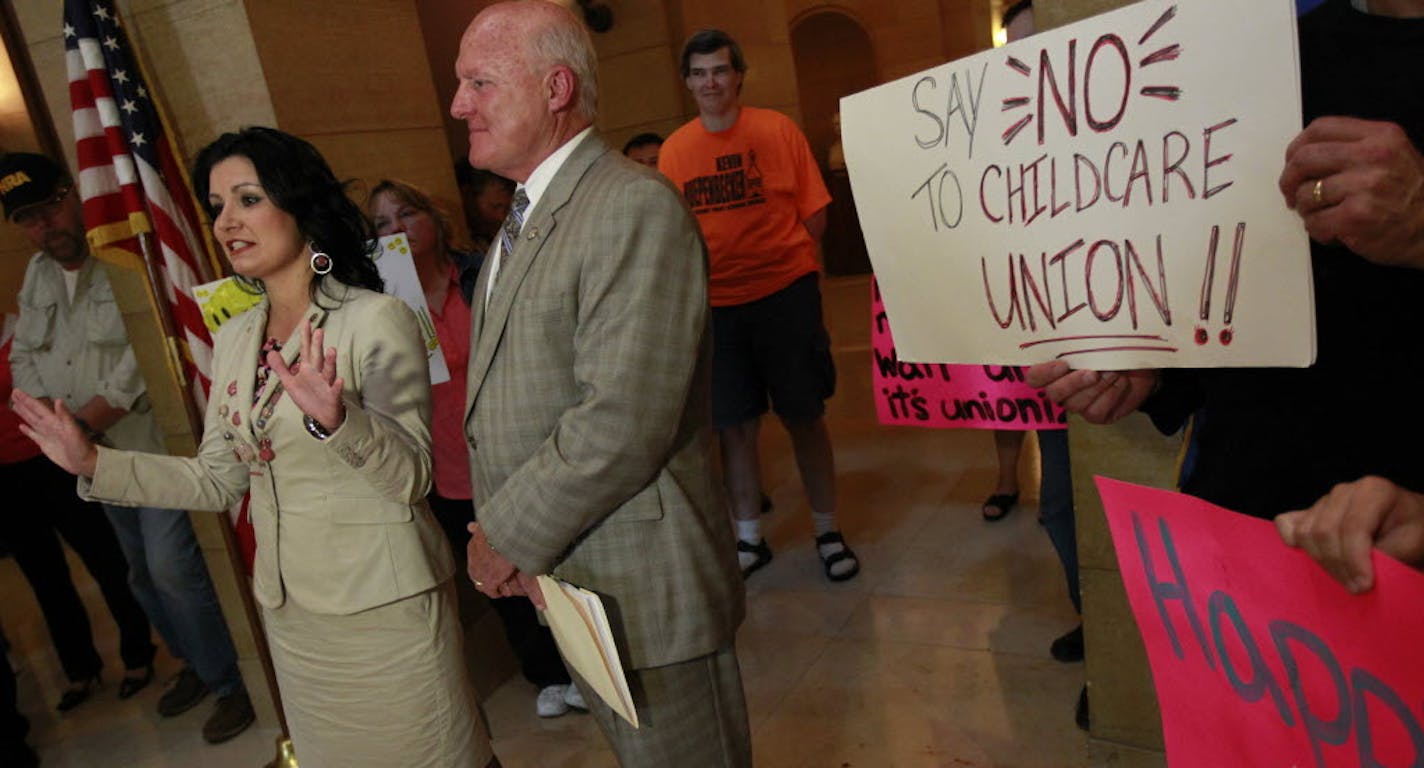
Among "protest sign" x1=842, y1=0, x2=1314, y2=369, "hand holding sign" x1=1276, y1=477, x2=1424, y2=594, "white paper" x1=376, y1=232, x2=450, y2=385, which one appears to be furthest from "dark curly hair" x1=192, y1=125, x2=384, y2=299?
"hand holding sign" x1=1276, y1=477, x2=1424, y2=594

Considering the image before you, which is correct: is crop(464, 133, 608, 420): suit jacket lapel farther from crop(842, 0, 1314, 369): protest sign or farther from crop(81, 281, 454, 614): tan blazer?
crop(842, 0, 1314, 369): protest sign

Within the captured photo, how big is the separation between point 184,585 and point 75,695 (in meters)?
1.10

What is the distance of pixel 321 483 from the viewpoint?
6.11 ft

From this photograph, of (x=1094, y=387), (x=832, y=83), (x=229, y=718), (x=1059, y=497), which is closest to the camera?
(x=1094, y=387)

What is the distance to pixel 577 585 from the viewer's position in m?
1.66

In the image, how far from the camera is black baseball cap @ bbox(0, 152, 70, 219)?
144 inches

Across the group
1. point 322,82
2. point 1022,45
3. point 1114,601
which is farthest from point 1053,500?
point 322,82

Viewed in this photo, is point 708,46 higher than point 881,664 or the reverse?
higher

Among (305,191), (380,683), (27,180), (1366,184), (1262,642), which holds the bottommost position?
(380,683)

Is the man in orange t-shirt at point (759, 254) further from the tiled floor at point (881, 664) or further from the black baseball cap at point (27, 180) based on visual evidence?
the black baseball cap at point (27, 180)

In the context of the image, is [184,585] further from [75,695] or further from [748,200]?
[748,200]

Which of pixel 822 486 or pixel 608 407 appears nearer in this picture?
pixel 608 407

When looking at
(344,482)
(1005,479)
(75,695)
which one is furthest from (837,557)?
(75,695)

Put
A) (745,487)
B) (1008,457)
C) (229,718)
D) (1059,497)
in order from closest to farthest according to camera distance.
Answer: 1. (1059,497)
2. (229,718)
3. (745,487)
4. (1008,457)
